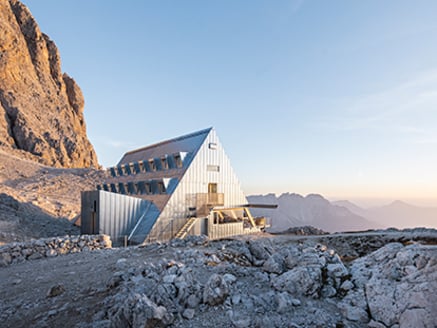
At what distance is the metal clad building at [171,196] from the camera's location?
64.3 ft

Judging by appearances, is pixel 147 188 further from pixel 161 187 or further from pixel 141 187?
pixel 161 187

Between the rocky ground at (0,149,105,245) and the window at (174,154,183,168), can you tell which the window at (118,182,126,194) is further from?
the window at (174,154,183,168)

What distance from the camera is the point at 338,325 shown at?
5.76 m

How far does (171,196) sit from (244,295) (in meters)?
15.5

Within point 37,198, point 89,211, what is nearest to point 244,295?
point 89,211

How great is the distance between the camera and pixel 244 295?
21.9 ft

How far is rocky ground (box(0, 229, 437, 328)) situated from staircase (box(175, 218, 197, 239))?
11.9 meters

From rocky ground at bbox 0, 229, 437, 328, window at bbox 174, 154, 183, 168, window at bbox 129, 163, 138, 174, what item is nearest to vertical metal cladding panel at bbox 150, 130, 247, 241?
window at bbox 174, 154, 183, 168

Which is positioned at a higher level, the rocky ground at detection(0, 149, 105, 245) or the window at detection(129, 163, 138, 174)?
the window at detection(129, 163, 138, 174)

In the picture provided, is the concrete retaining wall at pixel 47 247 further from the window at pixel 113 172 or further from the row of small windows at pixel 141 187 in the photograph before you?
the window at pixel 113 172

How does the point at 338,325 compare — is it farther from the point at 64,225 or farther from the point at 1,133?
the point at 1,133

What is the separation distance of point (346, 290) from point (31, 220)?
87.5 feet

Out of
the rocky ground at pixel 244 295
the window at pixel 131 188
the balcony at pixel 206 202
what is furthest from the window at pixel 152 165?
the rocky ground at pixel 244 295

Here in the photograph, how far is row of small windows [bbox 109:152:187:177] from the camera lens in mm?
23600
